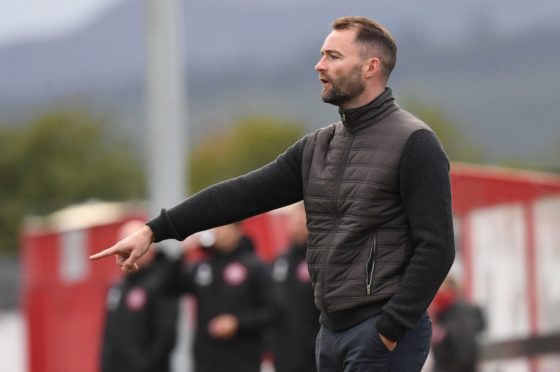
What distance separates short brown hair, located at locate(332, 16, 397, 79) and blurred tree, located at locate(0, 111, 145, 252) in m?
68.7

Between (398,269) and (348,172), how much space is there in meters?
0.39

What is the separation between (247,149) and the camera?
393 ft

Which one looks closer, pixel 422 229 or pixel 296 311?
pixel 422 229

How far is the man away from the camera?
5.55 metres

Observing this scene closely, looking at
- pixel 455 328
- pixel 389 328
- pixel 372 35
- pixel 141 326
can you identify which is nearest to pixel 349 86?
pixel 372 35

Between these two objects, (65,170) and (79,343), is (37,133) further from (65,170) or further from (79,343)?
(79,343)

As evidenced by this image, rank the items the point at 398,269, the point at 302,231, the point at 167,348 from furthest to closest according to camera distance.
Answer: the point at 167,348 < the point at 302,231 < the point at 398,269

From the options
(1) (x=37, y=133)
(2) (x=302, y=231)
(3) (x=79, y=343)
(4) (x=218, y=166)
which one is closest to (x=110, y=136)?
(1) (x=37, y=133)

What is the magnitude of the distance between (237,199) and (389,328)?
0.85 metres

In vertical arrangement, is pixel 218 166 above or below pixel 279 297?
below

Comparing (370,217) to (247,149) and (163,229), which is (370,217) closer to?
(163,229)

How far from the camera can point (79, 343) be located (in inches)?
636

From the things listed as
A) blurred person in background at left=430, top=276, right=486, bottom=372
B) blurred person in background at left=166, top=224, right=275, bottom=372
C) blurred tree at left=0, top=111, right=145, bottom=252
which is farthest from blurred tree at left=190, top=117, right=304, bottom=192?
blurred person in background at left=166, top=224, right=275, bottom=372

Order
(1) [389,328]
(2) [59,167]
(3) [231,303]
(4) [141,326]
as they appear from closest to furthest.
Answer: (1) [389,328] → (3) [231,303] → (4) [141,326] → (2) [59,167]
